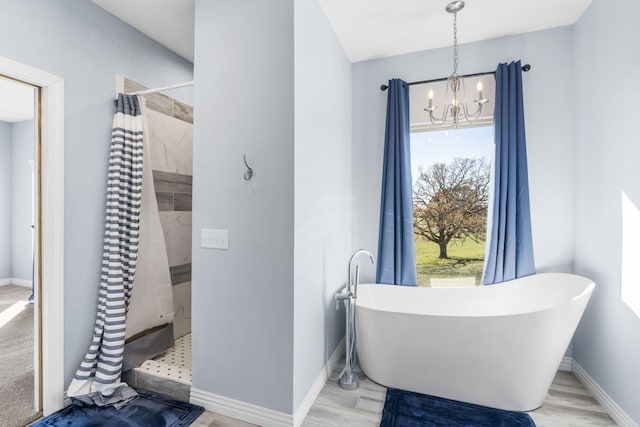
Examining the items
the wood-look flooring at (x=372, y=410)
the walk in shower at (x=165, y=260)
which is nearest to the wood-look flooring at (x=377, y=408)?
the wood-look flooring at (x=372, y=410)

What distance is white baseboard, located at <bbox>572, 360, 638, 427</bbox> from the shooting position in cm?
171

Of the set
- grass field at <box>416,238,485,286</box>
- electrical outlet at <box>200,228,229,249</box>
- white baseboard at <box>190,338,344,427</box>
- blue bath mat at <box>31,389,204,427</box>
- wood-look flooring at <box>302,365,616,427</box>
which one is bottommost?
wood-look flooring at <box>302,365,616,427</box>

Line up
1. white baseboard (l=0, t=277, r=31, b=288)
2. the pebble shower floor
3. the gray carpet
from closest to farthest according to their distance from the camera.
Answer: the gray carpet, the pebble shower floor, white baseboard (l=0, t=277, r=31, b=288)

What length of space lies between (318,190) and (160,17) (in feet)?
Result: 5.54

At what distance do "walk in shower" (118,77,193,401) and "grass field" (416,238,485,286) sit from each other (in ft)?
6.84

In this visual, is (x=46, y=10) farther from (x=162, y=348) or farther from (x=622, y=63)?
(x=622, y=63)

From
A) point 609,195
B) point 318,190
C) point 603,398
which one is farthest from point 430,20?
point 603,398

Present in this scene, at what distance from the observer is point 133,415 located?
1780 mm

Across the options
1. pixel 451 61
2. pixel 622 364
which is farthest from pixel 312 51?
pixel 622 364

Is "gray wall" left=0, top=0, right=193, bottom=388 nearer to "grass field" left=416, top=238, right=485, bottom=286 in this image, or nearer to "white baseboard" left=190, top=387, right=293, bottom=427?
"white baseboard" left=190, top=387, right=293, bottom=427

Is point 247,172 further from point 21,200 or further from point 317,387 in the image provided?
point 21,200

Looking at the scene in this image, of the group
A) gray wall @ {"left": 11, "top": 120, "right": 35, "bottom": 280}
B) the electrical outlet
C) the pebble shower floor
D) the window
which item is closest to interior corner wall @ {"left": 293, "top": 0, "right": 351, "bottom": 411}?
the electrical outlet

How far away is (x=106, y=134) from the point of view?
215 centimetres

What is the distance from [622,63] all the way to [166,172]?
10.4 ft
